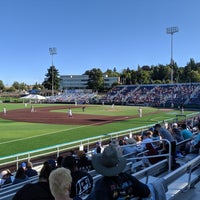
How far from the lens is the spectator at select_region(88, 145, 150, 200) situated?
2865 millimetres

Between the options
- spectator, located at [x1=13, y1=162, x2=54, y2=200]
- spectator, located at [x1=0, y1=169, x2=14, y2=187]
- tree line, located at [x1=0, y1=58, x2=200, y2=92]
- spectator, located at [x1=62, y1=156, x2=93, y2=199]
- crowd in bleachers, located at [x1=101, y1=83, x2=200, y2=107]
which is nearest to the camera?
spectator, located at [x1=13, y1=162, x2=54, y2=200]

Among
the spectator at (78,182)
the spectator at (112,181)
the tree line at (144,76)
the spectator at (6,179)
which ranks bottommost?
the spectator at (6,179)

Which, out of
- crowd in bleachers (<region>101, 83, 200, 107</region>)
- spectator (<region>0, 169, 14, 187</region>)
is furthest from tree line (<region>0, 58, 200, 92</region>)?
spectator (<region>0, 169, 14, 187</region>)

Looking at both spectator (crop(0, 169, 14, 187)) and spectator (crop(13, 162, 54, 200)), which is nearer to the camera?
spectator (crop(13, 162, 54, 200))

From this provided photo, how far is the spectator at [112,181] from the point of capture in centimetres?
287

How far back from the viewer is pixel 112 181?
2.94 meters

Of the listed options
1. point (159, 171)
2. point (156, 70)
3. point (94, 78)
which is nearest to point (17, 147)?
point (159, 171)

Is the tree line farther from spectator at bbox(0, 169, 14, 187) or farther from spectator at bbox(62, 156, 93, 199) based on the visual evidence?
spectator at bbox(62, 156, 93, 199)

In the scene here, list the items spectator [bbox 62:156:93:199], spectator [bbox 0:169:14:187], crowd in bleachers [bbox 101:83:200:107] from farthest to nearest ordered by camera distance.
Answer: crowd in bleachers [bbox 101:83:200:107], spectator [bbox 0:169:14:187], spectator [bbox 62:156:93:199]

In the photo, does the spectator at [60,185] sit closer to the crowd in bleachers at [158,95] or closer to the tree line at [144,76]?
the crowd in bleachers at [158,95]

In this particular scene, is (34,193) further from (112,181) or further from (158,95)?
(158,95)

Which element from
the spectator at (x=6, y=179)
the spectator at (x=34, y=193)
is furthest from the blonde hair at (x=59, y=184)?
the spectator at (x=6, y=179)

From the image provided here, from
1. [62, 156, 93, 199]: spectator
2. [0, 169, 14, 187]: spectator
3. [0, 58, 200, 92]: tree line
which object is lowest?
[0, 169, 14, 187]: spectator

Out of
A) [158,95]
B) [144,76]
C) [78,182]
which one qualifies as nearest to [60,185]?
[78,182]
